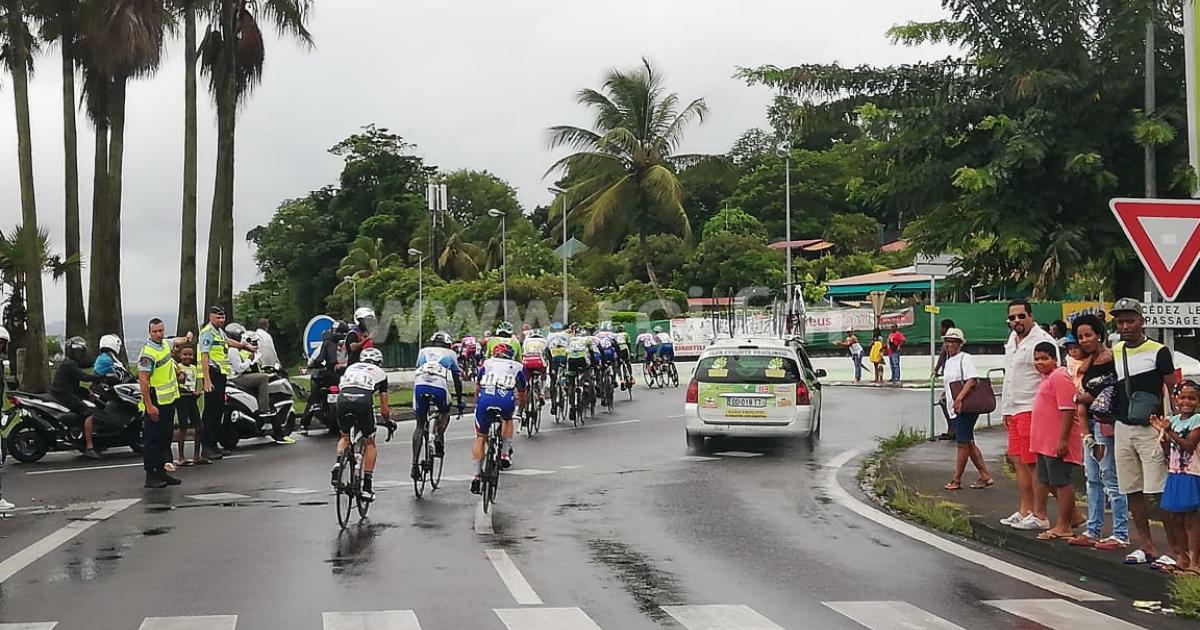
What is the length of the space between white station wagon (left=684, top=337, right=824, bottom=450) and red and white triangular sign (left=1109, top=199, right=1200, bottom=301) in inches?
365

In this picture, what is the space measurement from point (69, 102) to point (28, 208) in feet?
13.1

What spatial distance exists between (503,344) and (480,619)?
5.29m

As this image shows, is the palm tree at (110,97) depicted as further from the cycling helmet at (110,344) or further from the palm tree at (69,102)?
the cycling helmet at (110,344)

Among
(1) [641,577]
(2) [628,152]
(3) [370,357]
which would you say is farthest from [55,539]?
(2) [628,152]

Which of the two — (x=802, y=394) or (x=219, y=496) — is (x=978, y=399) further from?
(x=219, y=496)

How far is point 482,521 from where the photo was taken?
11938 mm

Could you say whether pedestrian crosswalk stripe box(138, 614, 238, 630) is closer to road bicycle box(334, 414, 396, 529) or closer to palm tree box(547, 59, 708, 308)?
road bicycle box(334, 414, 396, 529)

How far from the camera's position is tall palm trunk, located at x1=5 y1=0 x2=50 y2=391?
26.5m

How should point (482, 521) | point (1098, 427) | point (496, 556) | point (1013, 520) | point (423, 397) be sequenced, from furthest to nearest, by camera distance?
1. point (423, 397)
2. point (482, 521)
3. point (1013, 520)
4. point (496, 556)
5. point (1098, 427)

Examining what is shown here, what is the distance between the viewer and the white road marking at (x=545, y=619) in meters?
7.74

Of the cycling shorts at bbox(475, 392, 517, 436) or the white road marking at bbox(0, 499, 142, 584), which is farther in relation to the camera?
the cycling shorts at bbox(475, 392, 517, 436)

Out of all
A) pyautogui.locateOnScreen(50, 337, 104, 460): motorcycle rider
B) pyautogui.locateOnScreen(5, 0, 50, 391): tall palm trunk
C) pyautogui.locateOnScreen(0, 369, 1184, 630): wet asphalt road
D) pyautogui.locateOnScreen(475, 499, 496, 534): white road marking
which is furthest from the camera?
pyautogui.locateOnScreen(5, 0, 50, 391): tall palm trunk

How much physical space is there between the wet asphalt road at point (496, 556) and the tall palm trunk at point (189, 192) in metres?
16.5

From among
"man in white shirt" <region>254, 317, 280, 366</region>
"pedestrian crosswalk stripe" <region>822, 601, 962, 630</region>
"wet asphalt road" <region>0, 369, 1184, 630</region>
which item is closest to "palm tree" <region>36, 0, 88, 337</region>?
"man in white shirt" <region>254, 317, 280, 366</region>
